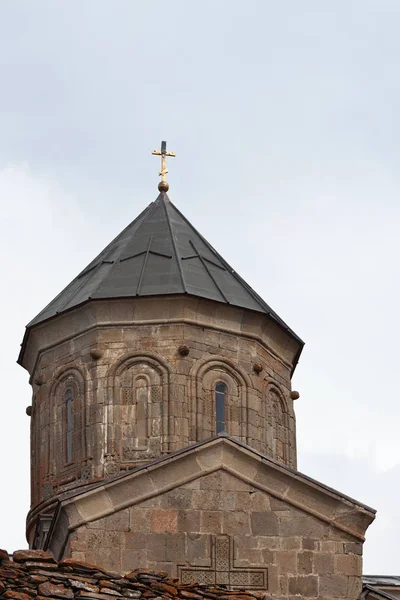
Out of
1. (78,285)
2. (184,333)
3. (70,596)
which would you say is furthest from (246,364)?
(70,596)

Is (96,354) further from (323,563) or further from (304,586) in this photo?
(304,586)

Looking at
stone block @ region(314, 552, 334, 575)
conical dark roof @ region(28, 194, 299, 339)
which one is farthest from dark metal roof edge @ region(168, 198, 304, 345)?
stone block @ region(314, 552, 334, 575)

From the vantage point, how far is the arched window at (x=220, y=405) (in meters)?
34.8

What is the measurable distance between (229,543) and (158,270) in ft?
26.0

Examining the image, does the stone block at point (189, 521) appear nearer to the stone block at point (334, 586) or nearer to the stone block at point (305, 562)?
the stone block at point (305, 562)

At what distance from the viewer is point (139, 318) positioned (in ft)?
115

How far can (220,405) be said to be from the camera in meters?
→ 35.1

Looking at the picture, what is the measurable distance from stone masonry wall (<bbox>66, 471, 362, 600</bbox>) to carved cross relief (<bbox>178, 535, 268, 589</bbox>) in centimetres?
1

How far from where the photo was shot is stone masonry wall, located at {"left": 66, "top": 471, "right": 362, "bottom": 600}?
96.4ft

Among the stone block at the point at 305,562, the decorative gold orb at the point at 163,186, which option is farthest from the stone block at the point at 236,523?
the decorative gold orb at the point at 163,186

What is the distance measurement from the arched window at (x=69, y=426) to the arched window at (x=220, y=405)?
252cm

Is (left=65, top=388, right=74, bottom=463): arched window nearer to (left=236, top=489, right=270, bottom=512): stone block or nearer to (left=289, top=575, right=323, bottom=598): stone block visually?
(left=236, top=489, right=270, bottom=512): stone block

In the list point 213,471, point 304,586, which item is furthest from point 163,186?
point 304,586

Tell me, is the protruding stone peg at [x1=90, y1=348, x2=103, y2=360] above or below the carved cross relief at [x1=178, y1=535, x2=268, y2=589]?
above
